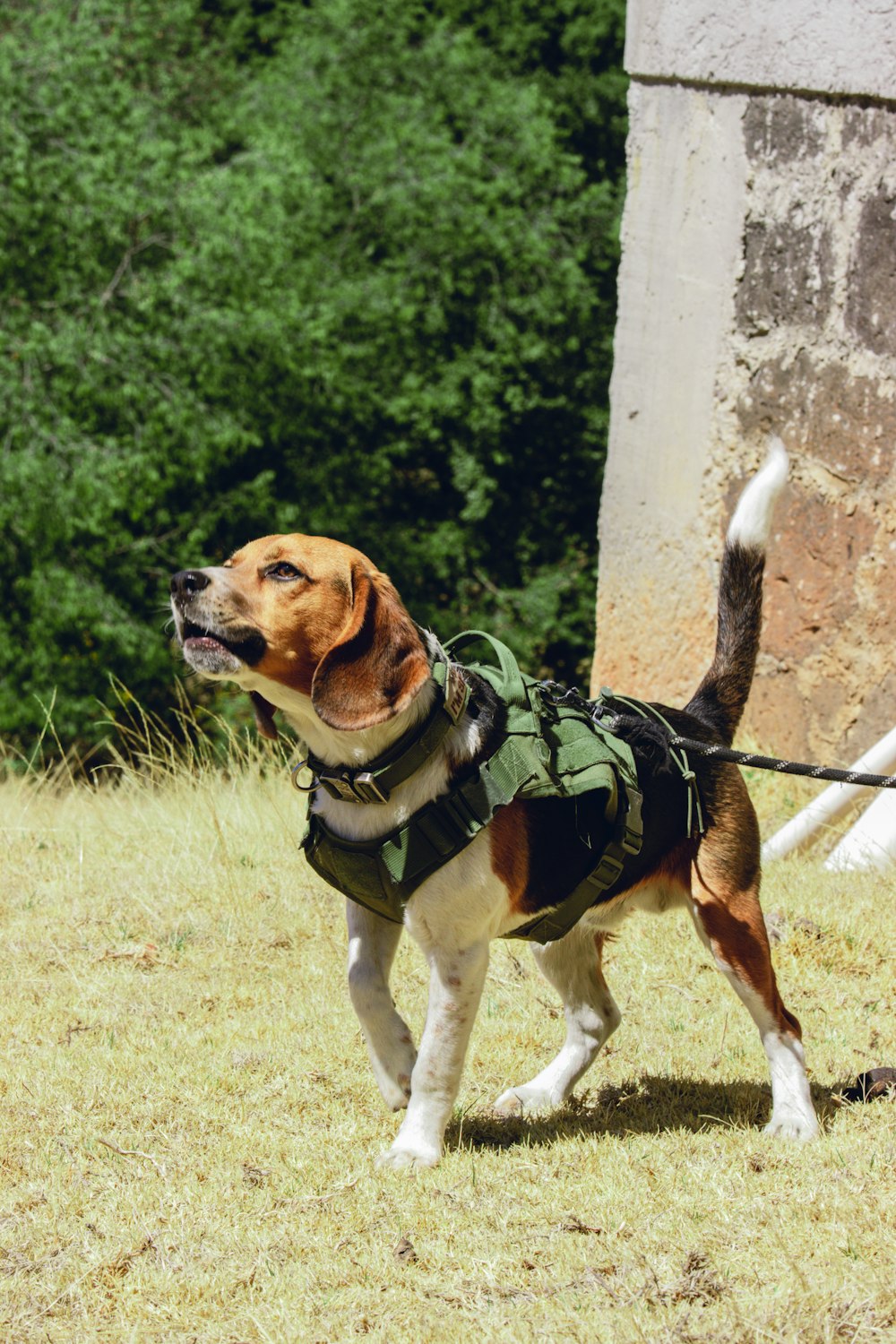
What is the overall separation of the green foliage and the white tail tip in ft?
30.9

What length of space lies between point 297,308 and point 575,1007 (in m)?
12.2

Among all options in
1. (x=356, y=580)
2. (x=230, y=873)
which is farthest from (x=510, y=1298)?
(x=230, y=873)

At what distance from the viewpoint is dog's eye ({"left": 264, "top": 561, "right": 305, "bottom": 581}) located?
11.8ft

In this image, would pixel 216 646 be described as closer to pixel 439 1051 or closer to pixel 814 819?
pixel 439 1051

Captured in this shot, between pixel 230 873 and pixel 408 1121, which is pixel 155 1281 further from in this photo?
pixel 230 873

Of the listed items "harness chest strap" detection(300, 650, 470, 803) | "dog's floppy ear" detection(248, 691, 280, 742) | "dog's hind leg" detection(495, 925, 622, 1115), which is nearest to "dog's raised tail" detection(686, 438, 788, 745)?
"dog's hind leg" detection(495, 925, 622, 1115)

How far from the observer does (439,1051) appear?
12.2 ft

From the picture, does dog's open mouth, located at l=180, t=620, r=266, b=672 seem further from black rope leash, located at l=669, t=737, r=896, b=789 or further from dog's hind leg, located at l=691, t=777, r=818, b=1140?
dog's hind leg, located at l=691, t=777, r=818, b=1140

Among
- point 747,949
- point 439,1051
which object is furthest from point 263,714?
point 747,949

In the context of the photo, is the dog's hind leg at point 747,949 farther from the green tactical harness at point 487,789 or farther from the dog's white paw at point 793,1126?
the green tactical harness at point 487,789

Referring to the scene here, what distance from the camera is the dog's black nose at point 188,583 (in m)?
3.51

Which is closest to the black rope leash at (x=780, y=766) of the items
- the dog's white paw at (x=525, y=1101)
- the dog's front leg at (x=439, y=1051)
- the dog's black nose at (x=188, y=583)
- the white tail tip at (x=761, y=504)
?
the white tail tip at (x=761, y=504)

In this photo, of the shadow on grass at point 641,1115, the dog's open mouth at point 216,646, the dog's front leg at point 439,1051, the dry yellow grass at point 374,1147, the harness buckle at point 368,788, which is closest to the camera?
the dry yellow grass at point 374,1147

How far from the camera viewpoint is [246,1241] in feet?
11.1
